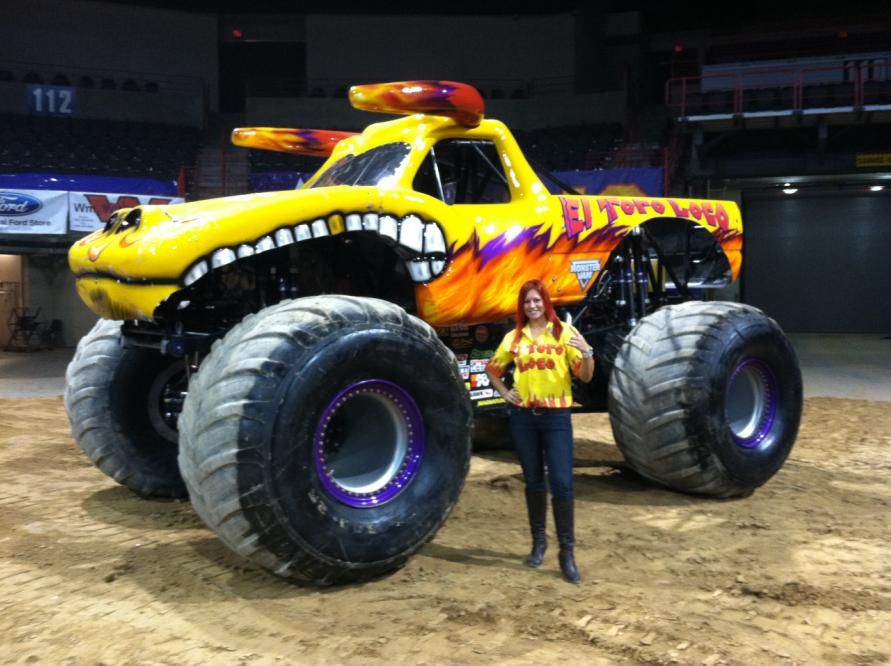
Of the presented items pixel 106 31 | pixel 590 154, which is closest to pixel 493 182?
pixel 590 154

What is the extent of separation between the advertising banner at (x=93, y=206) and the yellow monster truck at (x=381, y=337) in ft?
30.2

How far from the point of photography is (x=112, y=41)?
2531 centimetres

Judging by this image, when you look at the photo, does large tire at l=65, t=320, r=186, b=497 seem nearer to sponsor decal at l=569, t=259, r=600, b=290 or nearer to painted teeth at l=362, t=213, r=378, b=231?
painted teeth at l=362, t=213, r=378, b=231

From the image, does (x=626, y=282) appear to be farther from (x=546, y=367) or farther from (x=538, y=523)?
(x=538, y=523)

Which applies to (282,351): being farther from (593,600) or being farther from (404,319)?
(593,600)

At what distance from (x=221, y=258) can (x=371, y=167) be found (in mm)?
1485

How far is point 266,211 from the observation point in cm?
404

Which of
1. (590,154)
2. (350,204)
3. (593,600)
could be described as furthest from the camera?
(590,154)

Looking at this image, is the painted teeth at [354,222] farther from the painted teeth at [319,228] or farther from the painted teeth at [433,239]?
the painted teeth at [433,239]

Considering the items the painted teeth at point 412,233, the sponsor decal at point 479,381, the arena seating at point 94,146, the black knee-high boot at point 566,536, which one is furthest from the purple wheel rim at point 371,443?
the arena seating at point 94,146

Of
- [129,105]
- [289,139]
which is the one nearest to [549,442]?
[289,139]

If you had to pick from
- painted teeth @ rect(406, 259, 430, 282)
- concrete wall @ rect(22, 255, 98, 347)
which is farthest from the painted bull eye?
concrete wall @ rect(22, 255, 98, 347)

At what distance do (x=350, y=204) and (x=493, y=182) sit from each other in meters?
1.41

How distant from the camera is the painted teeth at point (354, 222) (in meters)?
4.34
